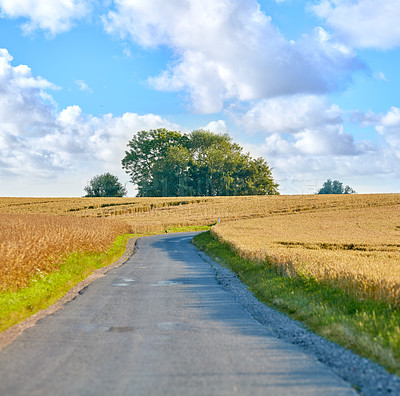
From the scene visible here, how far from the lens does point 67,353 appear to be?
7465 millimetres

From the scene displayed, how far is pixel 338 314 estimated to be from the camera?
992 cm

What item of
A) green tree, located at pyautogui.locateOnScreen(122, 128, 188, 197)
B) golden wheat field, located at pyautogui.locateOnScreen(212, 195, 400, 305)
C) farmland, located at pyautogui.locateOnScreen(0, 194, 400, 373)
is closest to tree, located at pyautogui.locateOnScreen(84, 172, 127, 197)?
green tree, located at pyautogui.locateOnScreen(122, 128, 188, 197)

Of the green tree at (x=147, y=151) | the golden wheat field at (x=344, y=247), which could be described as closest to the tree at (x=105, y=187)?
the green tree at (x=147, y=151)

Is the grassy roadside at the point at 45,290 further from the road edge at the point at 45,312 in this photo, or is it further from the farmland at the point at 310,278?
the road edge at the point at 45,312

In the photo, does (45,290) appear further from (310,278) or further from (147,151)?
(147,151)

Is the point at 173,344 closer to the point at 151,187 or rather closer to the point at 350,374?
the point at 350,374

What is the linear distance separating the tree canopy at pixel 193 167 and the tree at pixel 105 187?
5.11 metres

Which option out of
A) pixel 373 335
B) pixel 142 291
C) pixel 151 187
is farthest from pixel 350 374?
pixel 151 187

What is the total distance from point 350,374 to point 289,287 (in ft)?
23.5

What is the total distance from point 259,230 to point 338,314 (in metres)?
34.3

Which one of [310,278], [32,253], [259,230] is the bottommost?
[310,278]

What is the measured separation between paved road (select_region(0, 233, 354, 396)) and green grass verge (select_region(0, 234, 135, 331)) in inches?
33.1

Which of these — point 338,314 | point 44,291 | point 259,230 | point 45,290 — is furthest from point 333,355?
point 259,230

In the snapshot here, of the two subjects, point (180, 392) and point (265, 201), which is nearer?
point (180, 392)
